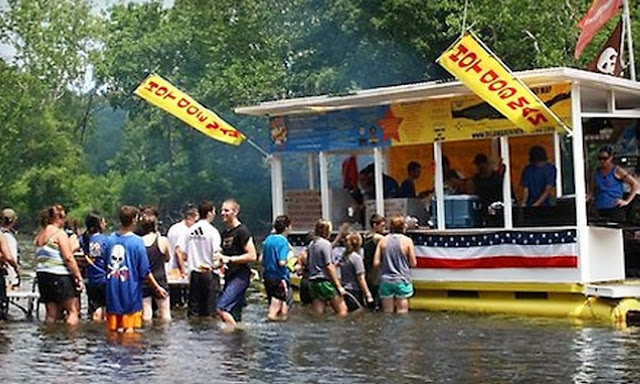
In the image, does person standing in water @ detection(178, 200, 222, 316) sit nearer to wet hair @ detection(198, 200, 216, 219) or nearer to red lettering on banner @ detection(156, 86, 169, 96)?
wet hair @ detection(198, 200, 216, 219)

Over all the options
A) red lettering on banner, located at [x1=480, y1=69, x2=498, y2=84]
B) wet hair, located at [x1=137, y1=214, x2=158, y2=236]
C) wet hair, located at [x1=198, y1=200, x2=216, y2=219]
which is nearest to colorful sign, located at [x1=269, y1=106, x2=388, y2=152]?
red lettering on banner, located at [x1=480, y1=69, x2=498, y2=84]

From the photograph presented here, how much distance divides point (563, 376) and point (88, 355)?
520 centimetres

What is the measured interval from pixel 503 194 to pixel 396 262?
1.79 metres

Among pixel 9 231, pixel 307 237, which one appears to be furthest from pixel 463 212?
pixel 9 231

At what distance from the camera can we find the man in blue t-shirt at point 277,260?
61.4 feet

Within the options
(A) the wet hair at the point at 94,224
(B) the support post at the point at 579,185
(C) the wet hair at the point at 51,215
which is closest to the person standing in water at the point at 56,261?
(C) the wet hair at the point at 51,215

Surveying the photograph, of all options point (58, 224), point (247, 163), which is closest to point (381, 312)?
point (58, 224)

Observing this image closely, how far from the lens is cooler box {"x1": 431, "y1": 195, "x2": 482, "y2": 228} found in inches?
809

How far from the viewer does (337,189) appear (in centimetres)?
2322

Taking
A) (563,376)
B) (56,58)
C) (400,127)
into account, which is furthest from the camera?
(56,58)

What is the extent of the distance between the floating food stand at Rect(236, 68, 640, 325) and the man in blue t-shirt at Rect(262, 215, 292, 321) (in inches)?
100

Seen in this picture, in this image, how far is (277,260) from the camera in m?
18.8

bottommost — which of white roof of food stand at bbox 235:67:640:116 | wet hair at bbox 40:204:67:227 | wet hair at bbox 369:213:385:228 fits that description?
wet hair at bbox 369:213:385:228

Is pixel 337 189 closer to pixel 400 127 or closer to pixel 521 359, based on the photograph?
pixel 400 127
